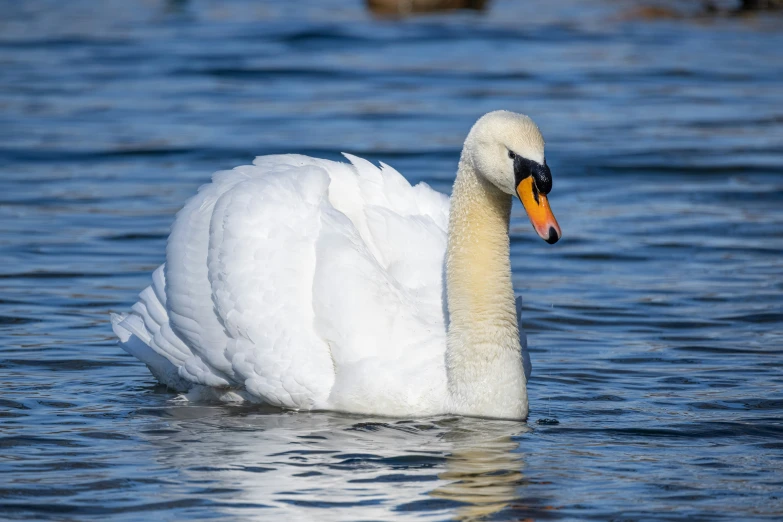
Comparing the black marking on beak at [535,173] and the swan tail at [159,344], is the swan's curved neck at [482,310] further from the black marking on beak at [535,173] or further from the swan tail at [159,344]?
the swan tail at [159,344]

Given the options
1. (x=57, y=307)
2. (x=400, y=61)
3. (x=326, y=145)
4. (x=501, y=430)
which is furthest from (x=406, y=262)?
(x=400, y=61)

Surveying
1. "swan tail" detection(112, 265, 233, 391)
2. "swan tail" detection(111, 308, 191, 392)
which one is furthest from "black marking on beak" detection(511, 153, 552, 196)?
"swan tail" detection(111, 308, 191, 392)

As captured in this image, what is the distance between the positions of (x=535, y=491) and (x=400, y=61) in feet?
52.2

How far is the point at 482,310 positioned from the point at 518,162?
0.82m

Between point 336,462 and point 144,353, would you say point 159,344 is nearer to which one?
point 144,353

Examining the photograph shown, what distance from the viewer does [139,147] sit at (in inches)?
590

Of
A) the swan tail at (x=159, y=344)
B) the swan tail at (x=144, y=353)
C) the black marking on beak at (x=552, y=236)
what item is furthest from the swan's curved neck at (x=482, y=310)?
the swan tail at (x=144, y=353)

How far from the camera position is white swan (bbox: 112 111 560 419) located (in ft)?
22.0

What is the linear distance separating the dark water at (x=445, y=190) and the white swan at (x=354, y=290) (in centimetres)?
19

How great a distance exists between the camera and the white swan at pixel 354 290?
22.0 feet

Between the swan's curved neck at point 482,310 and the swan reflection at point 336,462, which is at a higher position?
the swan's curved neck at point 482,310

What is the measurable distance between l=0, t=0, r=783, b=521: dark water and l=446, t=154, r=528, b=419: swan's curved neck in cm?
16

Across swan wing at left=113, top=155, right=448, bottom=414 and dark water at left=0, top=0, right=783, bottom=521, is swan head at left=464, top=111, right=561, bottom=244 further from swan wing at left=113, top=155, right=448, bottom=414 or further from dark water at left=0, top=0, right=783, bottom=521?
dark water at left=0, top=0, right=783, bottom=521

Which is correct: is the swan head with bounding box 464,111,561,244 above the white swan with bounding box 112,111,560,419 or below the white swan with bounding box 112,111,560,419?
above
